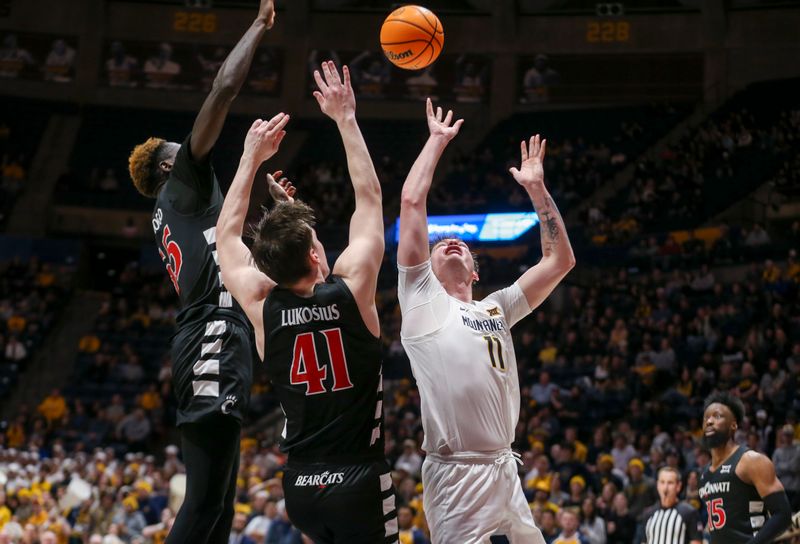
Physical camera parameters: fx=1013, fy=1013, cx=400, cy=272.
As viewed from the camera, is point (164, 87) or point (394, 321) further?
point (164, 87)

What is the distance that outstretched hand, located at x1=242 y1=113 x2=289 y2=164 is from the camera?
450 centimetres

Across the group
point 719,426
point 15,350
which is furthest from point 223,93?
point 15,350

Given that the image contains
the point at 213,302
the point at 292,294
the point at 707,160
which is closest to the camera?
the point at 292,294

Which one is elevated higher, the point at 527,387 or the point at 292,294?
the point at 292,294

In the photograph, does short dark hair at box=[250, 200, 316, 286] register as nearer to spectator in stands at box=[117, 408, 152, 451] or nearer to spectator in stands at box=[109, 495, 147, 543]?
spectator in stands at box=[109, 495, 147, 543]

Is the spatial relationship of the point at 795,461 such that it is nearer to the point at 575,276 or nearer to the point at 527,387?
the point at 527,387

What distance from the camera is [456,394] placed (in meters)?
4.95

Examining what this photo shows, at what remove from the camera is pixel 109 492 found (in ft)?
46.2

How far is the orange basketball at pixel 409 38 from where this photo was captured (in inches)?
255

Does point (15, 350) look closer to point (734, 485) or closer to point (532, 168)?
point (734, 485)

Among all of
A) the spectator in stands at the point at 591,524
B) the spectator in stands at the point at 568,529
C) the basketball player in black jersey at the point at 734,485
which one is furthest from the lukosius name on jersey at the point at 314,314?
Result: the spectator in stands at the point at 591,524

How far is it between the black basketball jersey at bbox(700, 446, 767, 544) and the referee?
44.5 inches

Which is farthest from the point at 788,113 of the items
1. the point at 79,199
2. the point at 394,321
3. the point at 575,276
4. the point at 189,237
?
the point at 189,237

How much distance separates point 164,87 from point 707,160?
1414cm
